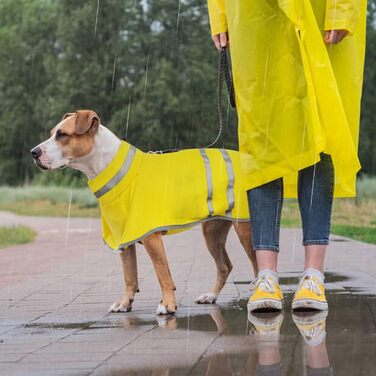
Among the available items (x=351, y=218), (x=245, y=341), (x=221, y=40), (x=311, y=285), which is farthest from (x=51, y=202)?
(x=245, y=341)

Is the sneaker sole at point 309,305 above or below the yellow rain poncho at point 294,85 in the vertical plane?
below

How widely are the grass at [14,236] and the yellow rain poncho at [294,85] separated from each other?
8.13m

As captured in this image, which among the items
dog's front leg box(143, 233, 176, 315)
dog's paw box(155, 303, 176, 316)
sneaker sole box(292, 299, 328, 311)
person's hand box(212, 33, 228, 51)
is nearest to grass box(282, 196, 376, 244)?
dog's front leg box(143, 233, 176, 315)

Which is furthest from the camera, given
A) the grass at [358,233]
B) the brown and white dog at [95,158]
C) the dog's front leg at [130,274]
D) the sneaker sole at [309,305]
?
the grass at [358,233]

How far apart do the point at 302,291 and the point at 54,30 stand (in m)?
35.3

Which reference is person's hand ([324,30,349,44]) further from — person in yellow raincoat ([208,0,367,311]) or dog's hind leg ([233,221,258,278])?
dog's hind leg ([233,221,258,278])

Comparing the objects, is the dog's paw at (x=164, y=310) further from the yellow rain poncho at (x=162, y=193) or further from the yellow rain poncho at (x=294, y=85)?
the yellow rain poncho at (x=294, y=85)

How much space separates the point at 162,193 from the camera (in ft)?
15.8

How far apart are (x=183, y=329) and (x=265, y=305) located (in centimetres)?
52

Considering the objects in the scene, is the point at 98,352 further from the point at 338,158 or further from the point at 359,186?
the point at 359,186

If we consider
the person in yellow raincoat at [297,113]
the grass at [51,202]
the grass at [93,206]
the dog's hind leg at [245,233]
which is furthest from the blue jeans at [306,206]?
the grass at [51,202]

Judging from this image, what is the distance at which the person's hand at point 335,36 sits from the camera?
14.3 feet

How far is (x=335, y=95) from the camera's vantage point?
4.30 meters

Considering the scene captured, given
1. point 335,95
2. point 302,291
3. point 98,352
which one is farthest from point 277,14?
point 98,352
